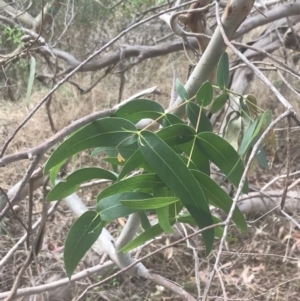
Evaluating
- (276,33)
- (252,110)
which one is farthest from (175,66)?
(252,110)

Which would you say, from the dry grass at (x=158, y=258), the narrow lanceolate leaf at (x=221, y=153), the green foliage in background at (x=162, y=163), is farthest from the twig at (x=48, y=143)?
the dry grass at (x=158, y=258)

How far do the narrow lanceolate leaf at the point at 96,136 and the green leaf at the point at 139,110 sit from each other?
52mm

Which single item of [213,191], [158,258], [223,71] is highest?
[223,71]

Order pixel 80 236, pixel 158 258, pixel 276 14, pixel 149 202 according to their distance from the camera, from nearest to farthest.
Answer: pixel 149 202 < pixel 80 236 < pixel 276 14 < pixel 158 258

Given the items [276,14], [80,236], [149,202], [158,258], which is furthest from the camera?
[158,258]

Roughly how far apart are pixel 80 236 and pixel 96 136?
0.14 m

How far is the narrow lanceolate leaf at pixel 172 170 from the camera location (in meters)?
0.39

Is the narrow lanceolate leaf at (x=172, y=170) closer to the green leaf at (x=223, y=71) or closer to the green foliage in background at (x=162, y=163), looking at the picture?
the green foliage in background at (x=162, y=163)

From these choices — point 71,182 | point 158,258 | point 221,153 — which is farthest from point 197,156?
point 158,258

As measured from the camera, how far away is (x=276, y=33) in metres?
1.39

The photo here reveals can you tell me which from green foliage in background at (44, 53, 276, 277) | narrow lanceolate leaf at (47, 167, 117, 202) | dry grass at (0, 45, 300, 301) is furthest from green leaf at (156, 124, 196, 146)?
dry grass at (0, 45, 300, 301)

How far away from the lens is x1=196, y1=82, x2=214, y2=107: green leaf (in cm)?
44

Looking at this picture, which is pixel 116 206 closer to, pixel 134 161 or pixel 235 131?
pixel 134 161

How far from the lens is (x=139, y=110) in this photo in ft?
1.57
